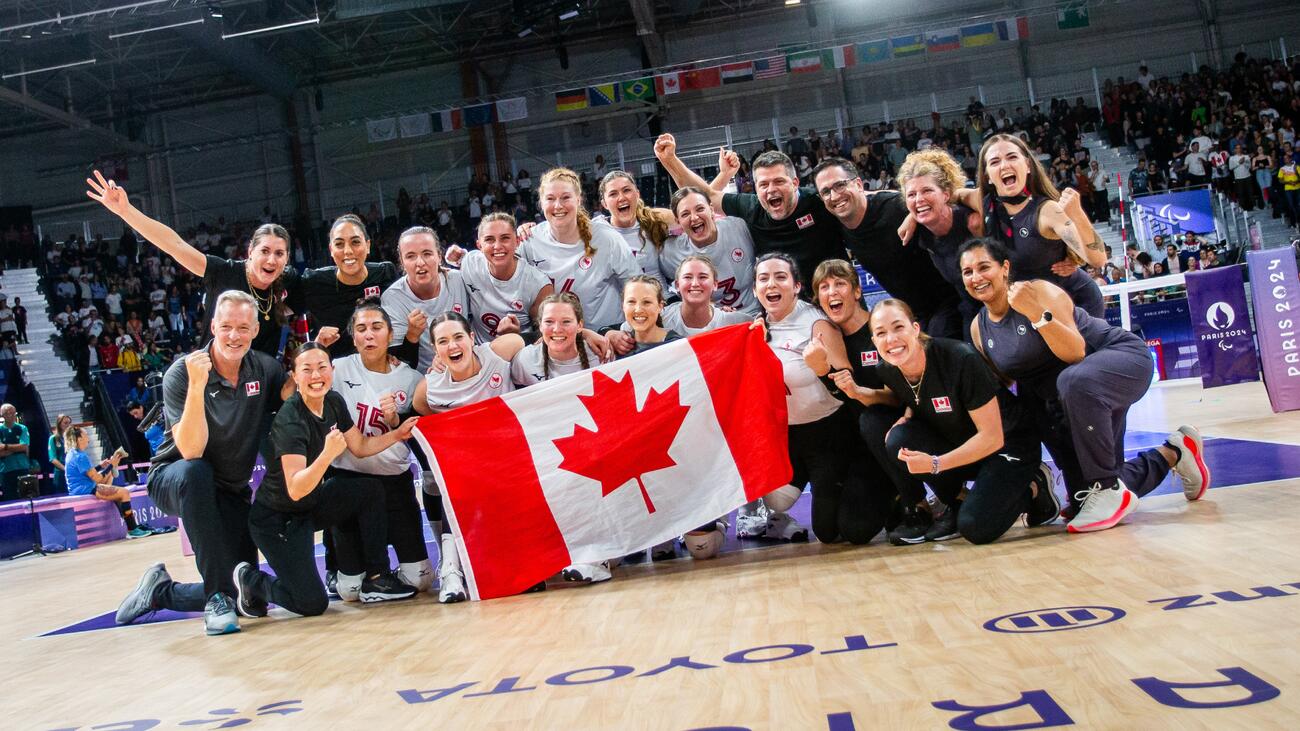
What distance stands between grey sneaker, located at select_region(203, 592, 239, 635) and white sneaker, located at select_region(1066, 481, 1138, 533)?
360 cm

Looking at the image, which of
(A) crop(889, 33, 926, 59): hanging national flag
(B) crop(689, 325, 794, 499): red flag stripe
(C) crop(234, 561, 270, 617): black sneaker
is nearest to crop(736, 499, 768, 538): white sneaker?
(B) crop(689, 325, 794, 499): red flag stripe

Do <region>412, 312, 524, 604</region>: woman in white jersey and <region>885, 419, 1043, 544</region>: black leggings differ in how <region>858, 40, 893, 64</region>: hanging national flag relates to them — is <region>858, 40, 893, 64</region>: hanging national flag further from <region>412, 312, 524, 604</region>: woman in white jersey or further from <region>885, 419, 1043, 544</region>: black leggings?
<region>885, 419, 1043, 544</region>: black leggings

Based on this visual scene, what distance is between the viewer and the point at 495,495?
15.2 ft

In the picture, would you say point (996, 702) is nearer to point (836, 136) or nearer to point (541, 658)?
point (541, 658)

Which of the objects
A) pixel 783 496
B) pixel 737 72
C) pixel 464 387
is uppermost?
pixel 737 72

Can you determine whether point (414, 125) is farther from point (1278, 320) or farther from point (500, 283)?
point (1278, 320)

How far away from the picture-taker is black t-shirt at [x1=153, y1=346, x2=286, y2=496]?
4.64 metres

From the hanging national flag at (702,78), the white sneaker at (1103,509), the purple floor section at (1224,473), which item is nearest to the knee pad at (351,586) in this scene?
the purple floor section at (1224,473)

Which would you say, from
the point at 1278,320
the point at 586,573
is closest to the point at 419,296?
the point at 586,573

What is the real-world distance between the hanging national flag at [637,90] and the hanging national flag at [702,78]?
783 millimetres

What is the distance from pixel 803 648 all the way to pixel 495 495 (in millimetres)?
2219

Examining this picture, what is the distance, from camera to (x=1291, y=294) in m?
7.93

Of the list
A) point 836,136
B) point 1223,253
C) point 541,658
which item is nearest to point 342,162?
point 836,136

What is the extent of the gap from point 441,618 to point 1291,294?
7.34 metres
